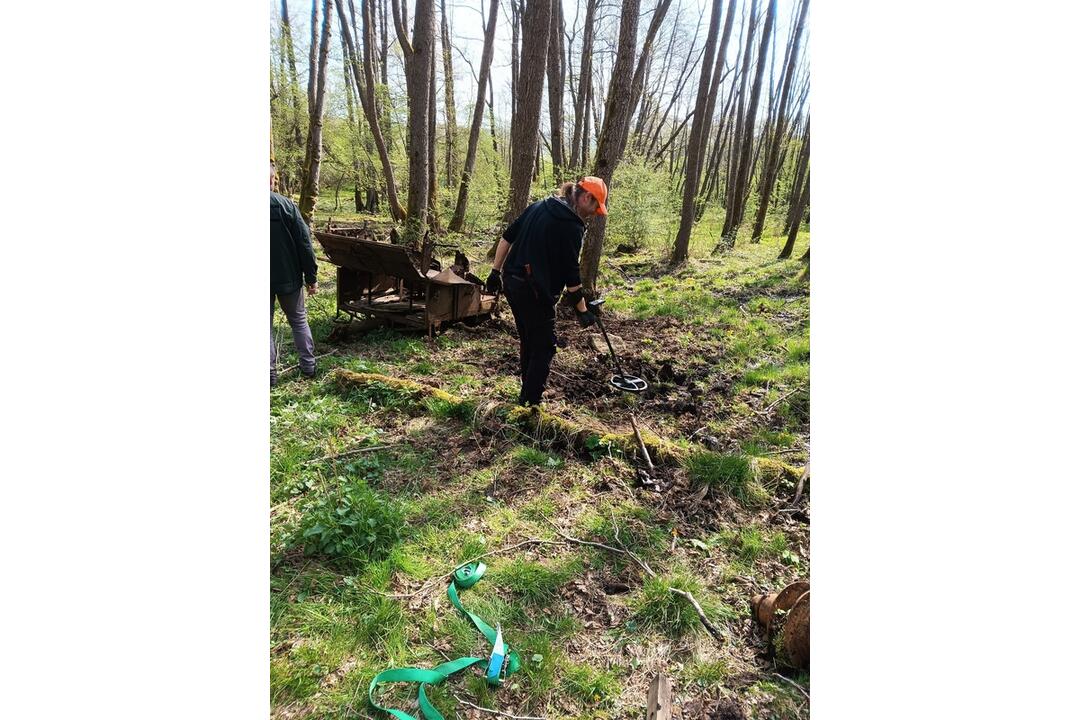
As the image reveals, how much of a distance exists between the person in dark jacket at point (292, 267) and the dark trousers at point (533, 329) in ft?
6.52

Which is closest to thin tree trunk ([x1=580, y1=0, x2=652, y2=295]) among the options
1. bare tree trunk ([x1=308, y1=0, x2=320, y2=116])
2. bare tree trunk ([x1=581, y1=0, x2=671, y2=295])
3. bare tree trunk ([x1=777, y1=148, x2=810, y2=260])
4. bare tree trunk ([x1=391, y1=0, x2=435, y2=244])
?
bare tree trunk ([x1=581, y1=0, x2=671, y2=295])

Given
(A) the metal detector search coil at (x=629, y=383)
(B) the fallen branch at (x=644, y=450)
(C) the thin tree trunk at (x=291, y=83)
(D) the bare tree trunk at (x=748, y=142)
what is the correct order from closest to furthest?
(B) the fallen branch at (x=644, y=450) → (A) the metal detector search coil at (x=629, y=383) → (C) the thin tree trunk at (x=291, y=83) → (D) the bare tree trunk at (x=748, y=142)

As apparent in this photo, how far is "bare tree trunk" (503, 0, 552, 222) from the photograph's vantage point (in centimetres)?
739

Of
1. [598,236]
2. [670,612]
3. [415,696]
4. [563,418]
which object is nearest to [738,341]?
[598,236]

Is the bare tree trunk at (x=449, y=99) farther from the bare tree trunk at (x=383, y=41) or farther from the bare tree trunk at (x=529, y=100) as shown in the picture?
the bare tree trunk at (x=529, y=100)

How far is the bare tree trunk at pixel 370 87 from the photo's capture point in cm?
1184

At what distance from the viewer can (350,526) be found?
2.78 m

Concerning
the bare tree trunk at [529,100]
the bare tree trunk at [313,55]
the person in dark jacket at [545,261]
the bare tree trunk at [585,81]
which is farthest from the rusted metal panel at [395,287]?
the bare tree trunk at [585,81]

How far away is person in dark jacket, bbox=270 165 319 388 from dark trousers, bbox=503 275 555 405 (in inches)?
78.2

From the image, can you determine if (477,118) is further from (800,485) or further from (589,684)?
(589,684)

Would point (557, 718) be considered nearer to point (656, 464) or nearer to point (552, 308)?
point (656, 464)

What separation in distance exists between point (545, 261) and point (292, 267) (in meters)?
2.40

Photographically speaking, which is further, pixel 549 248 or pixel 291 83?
pixel 291 83

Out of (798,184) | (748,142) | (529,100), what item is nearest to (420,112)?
(529,100)
